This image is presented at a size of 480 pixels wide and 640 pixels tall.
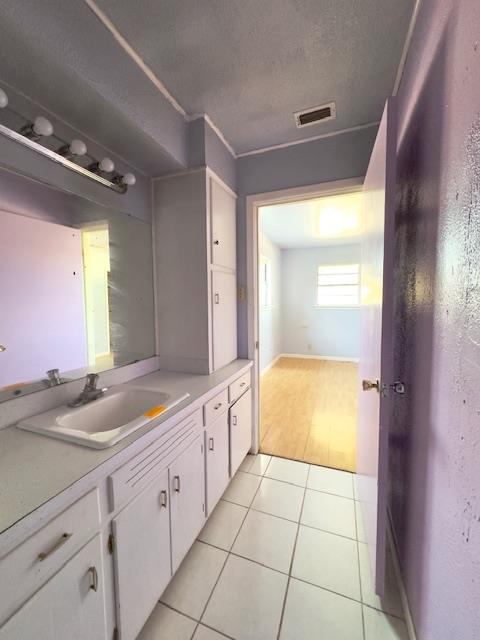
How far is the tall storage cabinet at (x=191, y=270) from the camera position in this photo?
1710mm

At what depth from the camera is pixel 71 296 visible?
1.33 meters

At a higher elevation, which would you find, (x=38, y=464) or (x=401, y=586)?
(x=38, y=464)

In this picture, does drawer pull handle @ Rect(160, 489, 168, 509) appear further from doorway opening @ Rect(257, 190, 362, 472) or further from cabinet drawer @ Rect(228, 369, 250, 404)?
doorway opening @ Rect(257, 190, 362, 472)

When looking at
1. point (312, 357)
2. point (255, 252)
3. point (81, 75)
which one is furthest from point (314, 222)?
point (81, 75)

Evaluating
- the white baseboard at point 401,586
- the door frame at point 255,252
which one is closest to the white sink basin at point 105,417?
the door frame at point 255,252

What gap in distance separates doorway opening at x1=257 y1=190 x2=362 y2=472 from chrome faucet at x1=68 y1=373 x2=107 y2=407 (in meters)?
1.35

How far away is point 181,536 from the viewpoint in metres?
1.18

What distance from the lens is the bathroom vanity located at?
60 centimetres

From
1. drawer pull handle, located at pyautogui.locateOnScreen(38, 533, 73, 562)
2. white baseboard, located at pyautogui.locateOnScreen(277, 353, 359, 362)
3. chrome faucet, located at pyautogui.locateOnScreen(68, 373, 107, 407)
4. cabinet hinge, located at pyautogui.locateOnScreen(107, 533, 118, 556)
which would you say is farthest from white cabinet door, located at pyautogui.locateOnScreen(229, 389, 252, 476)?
white baseboard, located at pyautogui.locateOnScreen(277, 353, 359, 362)

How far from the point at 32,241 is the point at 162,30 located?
1083 millimetres

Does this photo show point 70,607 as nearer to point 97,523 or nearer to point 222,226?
point 97,523

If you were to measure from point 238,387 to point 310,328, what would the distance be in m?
4.15

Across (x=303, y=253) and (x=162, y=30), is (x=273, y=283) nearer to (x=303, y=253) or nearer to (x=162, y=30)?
(x=303, y=253)

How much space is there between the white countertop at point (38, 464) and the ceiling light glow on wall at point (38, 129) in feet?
3.88
